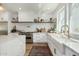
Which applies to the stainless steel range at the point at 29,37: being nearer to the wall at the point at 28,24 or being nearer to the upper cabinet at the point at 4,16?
the wall at the point at 28,24

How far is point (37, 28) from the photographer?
1.33 m

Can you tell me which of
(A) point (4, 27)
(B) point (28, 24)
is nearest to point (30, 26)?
(B) point (28, 24)

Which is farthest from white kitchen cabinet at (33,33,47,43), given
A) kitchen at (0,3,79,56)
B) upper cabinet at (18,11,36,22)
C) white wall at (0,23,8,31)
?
white wall at (0,23,8,31)

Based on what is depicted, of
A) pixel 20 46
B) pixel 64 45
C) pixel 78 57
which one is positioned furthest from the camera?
pixel 20 46

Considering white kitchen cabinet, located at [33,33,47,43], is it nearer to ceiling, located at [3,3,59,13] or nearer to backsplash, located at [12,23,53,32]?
backsplash, located at [12,23,53,32]

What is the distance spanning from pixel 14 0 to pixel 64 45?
2.29ft

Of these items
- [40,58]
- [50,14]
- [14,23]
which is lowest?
[40,58]

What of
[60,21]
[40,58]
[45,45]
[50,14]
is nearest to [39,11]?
[50,14]

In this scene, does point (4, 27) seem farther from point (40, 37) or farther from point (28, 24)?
point (40, 37)

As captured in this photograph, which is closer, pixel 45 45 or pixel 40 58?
pixel 40 58

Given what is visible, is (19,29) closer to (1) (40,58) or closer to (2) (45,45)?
(2) (45,45)

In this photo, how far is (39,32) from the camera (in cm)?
130

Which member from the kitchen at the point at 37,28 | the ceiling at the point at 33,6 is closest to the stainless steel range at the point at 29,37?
the kitchen at the point at 37,28

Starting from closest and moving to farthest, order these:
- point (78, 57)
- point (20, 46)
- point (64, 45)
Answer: point (78, 57)
point (64, 45)
point (20, 46)
